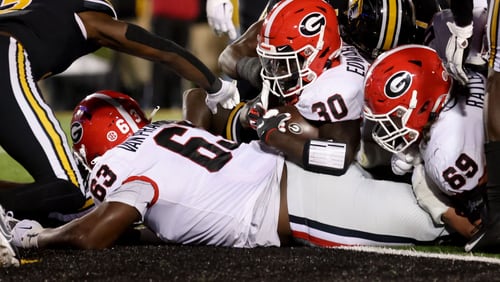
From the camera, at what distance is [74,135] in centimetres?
440

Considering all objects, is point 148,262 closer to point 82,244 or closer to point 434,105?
point 82,244


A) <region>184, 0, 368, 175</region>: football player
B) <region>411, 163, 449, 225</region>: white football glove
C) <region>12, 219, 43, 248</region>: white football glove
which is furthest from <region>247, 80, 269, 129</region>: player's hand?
<region>12, 219, 43, 248</region>: white football glove

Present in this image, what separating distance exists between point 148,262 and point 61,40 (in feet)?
4.73

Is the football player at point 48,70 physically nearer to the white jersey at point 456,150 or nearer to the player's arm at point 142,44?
the player's arm at point 142,44

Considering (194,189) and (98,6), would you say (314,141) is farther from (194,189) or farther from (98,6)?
(98,6)

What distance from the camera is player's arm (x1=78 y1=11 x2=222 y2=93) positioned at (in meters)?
4.40

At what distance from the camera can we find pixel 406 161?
376 centimetres

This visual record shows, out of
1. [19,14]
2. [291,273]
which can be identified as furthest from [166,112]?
[291,273]

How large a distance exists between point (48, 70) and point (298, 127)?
3.97ft

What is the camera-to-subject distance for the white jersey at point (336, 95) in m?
4.02

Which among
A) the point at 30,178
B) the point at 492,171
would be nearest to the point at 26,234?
the point at 492,171

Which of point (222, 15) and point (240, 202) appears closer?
point (240, 202)

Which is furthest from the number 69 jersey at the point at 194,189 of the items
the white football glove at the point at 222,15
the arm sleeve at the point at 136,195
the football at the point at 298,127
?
the white football glove at the point at 222,15

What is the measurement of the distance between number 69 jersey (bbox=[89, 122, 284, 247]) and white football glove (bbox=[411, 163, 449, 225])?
0.51m
